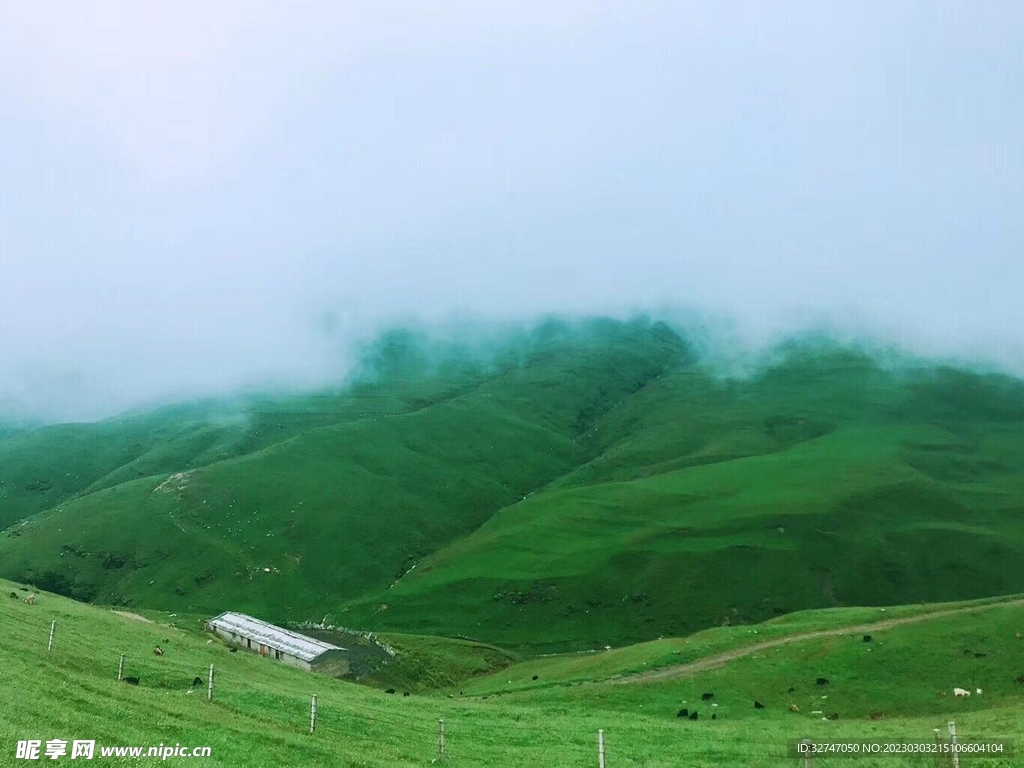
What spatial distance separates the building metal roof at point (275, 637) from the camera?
262 feet

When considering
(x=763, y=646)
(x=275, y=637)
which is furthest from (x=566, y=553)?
(x=763, y=646)

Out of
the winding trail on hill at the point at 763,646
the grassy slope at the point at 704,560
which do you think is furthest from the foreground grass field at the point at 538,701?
the grassy slope at the point at 704,560

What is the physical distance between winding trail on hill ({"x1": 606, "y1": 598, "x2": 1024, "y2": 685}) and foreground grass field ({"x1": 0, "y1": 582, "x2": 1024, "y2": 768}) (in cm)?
89

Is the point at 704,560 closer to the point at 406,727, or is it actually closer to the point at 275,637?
the point at 275,637

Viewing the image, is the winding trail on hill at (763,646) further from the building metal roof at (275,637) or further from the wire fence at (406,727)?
the building metal roof at (275,637)

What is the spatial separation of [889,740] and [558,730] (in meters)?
16.4

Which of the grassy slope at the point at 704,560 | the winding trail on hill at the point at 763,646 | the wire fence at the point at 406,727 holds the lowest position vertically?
the wire fence at the point at 406,727

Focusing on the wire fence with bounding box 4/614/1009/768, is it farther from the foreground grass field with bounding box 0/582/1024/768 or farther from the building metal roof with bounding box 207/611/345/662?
the building metal roof with bounding box 207/611/345/662

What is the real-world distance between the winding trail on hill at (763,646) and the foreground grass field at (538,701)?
894 millimetres

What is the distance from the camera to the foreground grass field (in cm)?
2788

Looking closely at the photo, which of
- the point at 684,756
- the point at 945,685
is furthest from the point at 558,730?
the point at 945,685

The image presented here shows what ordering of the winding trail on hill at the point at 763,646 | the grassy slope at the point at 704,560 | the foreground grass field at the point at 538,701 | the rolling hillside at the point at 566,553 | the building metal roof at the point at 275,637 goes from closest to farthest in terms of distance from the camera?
the foreground grass field at the point at 538,701 → the winding trail on hill at the point at 763,646 → the building metal roof at the point at 275,637 → the grassy slope at the point at 704,560 → the rolling hillside at the point at 566,553

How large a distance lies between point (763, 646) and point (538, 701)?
20988 mm

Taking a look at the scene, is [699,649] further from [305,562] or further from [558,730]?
[305,562]
